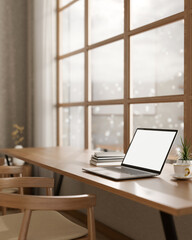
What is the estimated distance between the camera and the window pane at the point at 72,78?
12.8ft

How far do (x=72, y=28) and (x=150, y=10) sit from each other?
139cm

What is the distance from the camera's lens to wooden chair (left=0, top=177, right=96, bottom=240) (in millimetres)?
1423

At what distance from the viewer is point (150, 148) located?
2.07 meters

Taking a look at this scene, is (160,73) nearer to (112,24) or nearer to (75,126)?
(112,24)

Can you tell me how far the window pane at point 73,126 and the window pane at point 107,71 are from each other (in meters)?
0.35

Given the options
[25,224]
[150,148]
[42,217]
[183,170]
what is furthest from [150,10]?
[25,224]

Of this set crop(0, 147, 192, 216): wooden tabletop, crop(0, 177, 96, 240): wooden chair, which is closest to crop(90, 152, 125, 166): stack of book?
crop(0, 147, 192, 216): wooden tabletop

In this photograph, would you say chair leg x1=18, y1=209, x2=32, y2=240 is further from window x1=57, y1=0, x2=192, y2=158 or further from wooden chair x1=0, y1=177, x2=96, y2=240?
window x1=57, y1=0, x2=192, y2=158

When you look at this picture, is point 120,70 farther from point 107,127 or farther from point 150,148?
point 150,148

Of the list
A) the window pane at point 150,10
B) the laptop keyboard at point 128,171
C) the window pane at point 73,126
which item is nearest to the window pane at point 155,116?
the window pane at point 150,10

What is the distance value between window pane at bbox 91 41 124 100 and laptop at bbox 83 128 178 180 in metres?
1.21

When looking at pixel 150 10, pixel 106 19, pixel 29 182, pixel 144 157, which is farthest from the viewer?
pixel 106 19

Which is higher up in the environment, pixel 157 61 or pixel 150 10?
pixel 150 10

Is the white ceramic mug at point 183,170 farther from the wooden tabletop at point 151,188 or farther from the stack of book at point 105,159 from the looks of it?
the stack of book at point 105,159
